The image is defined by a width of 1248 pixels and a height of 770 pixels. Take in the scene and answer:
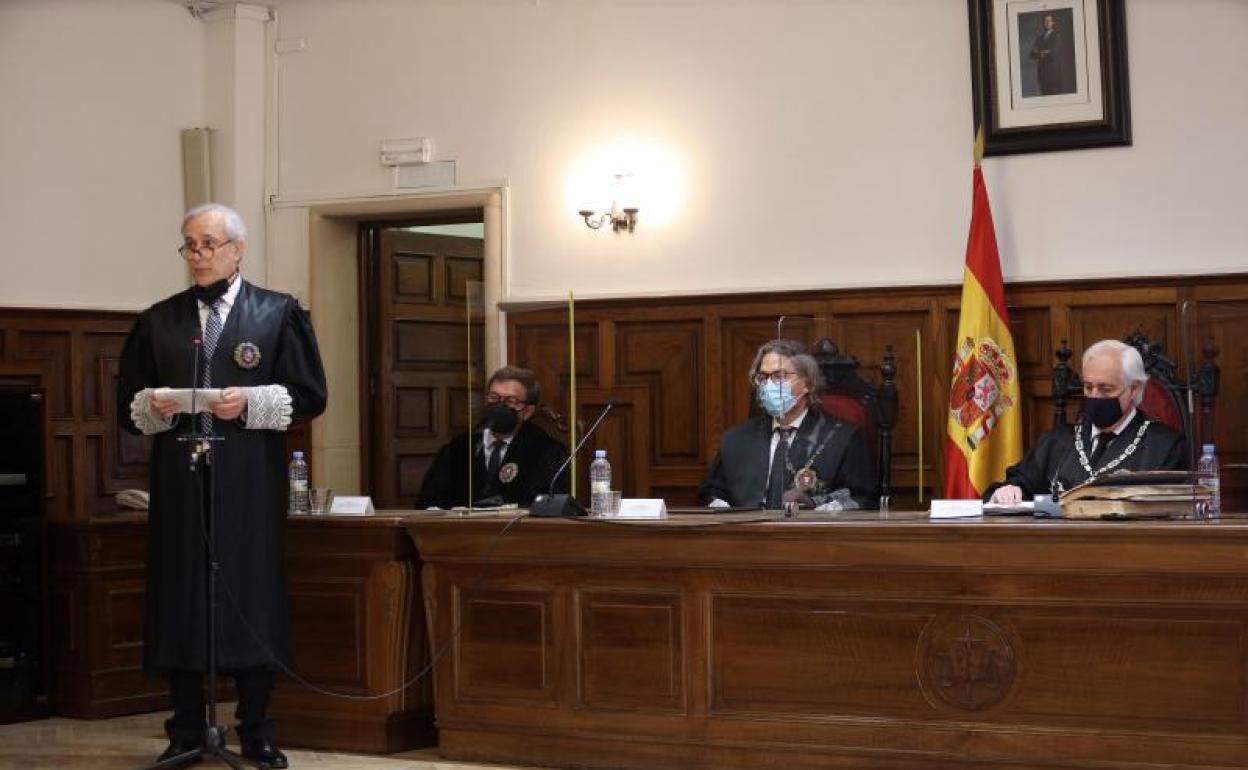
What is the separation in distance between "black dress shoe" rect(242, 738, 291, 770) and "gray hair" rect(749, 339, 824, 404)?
6.62 feet

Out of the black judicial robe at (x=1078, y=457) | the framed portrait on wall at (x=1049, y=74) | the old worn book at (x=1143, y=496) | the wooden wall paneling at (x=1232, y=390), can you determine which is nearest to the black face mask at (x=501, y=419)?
the black judicial robe at (x=1078, y=457)

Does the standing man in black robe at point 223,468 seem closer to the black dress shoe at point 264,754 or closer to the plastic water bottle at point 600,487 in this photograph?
the black dress shoe at point 264,754

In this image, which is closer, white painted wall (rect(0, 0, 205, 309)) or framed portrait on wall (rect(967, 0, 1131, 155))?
framed portrait on wall (rect(967, 0, 1131, 155))

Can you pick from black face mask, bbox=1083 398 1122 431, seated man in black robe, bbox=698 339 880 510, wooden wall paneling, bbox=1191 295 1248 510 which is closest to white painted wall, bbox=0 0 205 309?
seated man in black robe, bbox=698 339 880 510

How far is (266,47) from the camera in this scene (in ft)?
25.9

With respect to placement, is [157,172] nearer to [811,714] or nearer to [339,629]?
[339,629]

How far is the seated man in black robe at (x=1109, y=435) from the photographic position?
541 centimetres

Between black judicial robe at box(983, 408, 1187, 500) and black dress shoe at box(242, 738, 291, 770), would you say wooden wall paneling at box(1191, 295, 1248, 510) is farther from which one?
black dress shoe at box(242, 738, 291, 770)

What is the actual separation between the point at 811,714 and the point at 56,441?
3.78 metres

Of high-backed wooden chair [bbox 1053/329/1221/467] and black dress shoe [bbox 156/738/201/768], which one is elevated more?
high-backed wooden chair [bbox 1053/329/1221/467]

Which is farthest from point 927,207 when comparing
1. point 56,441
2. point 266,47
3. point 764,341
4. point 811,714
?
point 56,441

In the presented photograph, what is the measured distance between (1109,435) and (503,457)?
2.21 meters

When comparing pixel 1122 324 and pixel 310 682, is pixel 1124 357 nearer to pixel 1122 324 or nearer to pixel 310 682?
pixel 1122 324

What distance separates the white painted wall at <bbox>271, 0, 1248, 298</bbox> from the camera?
6383 millimetres
